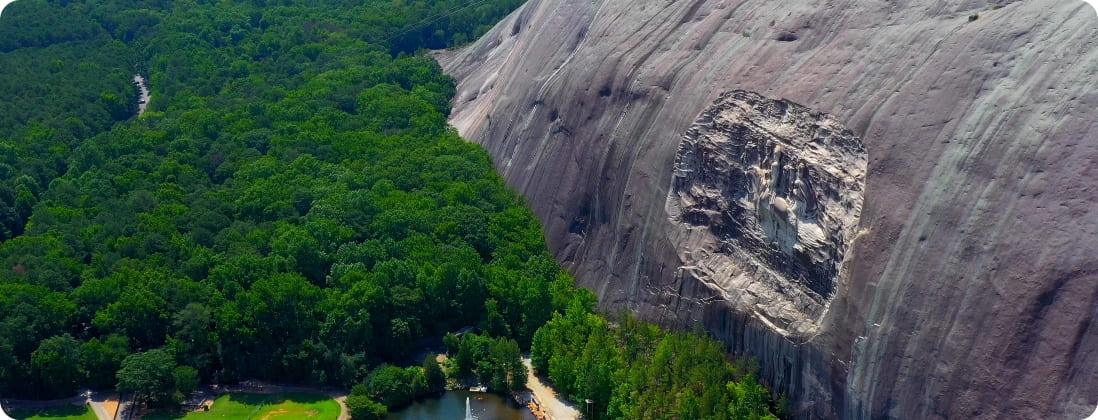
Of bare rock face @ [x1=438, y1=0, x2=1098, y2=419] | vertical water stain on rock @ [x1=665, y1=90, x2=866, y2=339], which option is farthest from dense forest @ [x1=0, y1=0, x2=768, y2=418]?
vertical water stain on rock @ [x1=665, y1=90, x2=866, y2=339]

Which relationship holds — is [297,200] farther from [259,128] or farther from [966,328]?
[966,328]

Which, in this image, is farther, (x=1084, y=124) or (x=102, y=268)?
(x=102, y=268)

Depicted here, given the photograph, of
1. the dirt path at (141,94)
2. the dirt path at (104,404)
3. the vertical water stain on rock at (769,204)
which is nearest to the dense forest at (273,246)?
the dirt path at (104,404)

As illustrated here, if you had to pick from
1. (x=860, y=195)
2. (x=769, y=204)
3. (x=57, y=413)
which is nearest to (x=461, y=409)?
(x=769, y=204)

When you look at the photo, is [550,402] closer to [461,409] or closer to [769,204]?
[461,409]

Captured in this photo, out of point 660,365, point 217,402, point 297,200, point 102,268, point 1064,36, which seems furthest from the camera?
point 297,200

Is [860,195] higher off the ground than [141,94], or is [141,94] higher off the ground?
[141,94]

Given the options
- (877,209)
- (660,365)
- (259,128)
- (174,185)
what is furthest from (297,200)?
(877,209)
